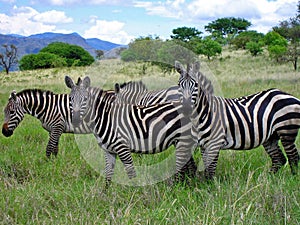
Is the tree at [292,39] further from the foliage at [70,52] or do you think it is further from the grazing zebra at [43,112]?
the foliage at [70,52]

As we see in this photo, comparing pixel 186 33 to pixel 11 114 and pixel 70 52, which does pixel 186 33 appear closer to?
pixel 70 52

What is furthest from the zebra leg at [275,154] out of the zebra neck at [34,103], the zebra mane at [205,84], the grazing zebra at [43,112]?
the zebra neck at [34,103]

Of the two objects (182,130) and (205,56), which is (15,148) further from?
(205,56)

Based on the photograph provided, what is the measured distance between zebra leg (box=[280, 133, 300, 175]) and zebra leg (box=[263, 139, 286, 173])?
19cm

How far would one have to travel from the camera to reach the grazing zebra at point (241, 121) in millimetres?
4441

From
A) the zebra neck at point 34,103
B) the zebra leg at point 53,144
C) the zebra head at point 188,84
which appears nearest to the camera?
the zebra head at point 188,84

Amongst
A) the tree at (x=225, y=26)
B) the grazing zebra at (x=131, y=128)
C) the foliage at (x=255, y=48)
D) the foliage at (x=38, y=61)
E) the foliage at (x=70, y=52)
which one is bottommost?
the grazing zebra at (x=131, y=128)

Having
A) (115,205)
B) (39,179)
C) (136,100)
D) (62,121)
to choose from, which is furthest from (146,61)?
(115,205)

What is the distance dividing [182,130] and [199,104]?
36cm

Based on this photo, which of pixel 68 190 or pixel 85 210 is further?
pixel 68 190

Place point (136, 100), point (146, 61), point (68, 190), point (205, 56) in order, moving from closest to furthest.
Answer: point (68, 190)
point (146, 61)
point (136, 100)
point (205, 56)

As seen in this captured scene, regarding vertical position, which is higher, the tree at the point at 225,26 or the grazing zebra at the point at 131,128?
the tree at the point at 225,26

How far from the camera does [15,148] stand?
6207mm

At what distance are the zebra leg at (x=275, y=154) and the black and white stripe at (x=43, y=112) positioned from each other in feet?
9.01
